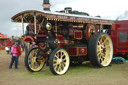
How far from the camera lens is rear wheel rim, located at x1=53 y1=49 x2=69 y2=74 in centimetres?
658

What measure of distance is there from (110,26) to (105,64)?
2607 millimetres

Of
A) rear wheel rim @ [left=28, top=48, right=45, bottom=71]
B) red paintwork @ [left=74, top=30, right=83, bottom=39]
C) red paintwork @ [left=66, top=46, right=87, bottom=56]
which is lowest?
rear wheel rim @ [left=28, top=48, right=45, bottom=71]

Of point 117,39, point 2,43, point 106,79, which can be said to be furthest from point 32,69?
point 2,43

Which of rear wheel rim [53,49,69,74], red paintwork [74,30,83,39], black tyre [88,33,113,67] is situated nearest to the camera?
rear wheel rim [53,49,69,74]

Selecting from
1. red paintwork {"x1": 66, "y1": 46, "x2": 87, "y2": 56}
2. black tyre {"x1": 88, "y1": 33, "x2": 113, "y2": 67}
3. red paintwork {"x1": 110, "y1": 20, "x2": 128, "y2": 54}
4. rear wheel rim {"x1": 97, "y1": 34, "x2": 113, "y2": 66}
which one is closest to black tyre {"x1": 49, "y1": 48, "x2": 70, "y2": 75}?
red paintwork {"x1": 66, "y1": 46, "x2": 87, "y2": 56}

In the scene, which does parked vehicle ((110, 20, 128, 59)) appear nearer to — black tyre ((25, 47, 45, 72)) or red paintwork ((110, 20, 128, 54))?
red paintwork ((110, 20, 128, 54))

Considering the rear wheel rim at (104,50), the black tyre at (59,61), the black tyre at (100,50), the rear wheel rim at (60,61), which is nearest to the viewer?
the black tyre at (59,61)

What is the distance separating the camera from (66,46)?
7734mm

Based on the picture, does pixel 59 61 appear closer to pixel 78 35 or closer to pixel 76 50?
pixel 76 50

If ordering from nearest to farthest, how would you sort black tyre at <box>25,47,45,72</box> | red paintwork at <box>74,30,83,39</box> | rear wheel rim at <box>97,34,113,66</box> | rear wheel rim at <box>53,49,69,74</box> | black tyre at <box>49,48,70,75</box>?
black tyre at <box>49,48,70,75</box> < rear wheel rim at <box>53,49,69,74</box> < black tyre at <box>25,47,45,72</box> < red paintwork at <box>74,30,83,39</box> < rear wheel rim at <box>97,34,113,66</box>

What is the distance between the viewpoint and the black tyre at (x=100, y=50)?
24.8 feet

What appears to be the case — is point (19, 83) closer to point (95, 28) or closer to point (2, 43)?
point (95, 28)

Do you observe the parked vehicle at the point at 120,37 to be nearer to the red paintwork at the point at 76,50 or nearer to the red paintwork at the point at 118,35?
the red paintwork at the point at 118,35

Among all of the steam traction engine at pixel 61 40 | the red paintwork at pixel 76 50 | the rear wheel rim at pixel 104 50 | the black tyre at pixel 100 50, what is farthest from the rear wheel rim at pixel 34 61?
the rear wheel rim at pixel 104 50
